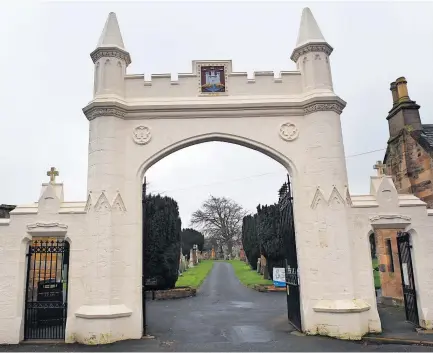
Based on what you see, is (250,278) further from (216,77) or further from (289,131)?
(216,77)

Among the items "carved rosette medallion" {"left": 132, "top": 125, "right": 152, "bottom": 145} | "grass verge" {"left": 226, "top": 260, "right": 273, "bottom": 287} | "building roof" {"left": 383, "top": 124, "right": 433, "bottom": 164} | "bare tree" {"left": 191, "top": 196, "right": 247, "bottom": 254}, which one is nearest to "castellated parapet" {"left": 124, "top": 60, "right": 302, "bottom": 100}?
"carved rosette medallion" {"left": 132, "top": 125, "right": 152, "bottom": 145}

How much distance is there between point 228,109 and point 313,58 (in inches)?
98.6

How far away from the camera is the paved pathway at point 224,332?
8219 mm

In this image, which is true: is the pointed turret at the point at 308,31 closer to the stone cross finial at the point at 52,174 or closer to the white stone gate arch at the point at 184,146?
the white stone gate arch at the point at 184,146

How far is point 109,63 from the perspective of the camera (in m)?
10.1

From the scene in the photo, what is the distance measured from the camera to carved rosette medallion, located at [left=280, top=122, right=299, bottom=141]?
10.1m

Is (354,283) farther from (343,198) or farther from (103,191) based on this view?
(103,191)

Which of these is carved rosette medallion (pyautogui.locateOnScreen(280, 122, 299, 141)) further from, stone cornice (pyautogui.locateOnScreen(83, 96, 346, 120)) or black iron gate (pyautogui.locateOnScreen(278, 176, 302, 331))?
black iron gate (pyautogui.locateOnScreen(278, 176, 302, 331))

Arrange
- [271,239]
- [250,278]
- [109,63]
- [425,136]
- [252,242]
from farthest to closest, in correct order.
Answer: [252,242] < [250,278] < [271,239] < [425,136] < [109,63]

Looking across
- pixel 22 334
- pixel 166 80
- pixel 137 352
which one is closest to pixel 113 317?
pixel 137 352

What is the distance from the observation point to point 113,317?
28.7 ft

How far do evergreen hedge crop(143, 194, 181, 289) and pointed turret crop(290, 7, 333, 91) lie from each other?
424 inches

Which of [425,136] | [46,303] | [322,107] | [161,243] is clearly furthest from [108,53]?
[161,243]

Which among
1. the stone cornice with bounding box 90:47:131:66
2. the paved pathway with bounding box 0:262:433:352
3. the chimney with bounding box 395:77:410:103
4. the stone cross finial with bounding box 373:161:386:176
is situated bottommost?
the paved pathway with bounding box 0:262:433:352
